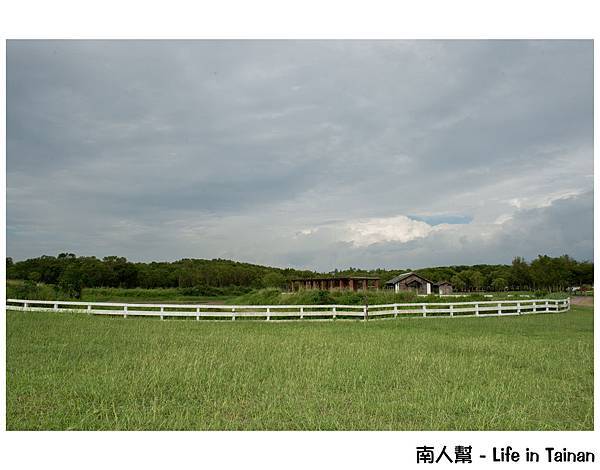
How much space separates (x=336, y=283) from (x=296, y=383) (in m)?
23.6

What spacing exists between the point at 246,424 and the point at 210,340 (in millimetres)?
6716

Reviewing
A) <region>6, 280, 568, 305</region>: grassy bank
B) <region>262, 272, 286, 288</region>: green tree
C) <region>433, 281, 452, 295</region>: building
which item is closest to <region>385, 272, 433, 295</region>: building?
<region>433, 281, 452, 295</region>: building

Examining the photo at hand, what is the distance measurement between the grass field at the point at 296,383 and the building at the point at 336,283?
681 inches

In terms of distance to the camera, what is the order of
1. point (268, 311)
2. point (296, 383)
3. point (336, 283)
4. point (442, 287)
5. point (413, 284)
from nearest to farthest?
point (296, 383) → point (268, 311) → point (336, 283) → point (413, 284) → point (442, 287)

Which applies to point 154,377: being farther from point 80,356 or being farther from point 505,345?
point 505,345

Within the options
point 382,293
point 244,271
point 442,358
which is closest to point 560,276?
point 382,293

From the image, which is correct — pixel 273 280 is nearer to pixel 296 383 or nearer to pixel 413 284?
pixel 413 284

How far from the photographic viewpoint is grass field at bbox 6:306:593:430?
16.2 feet

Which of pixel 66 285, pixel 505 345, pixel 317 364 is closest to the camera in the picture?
pixel 317 364

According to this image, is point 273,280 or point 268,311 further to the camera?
point 273,280

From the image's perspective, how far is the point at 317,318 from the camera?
63.3 feet

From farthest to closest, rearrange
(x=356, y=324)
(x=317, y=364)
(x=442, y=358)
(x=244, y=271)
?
(x=244, y=271) < (x=356, y=324) < (x=442, y=358) < (x=317, y=364)

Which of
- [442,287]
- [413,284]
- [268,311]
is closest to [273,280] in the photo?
[413,284]

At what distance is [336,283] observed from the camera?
98.1 ft
